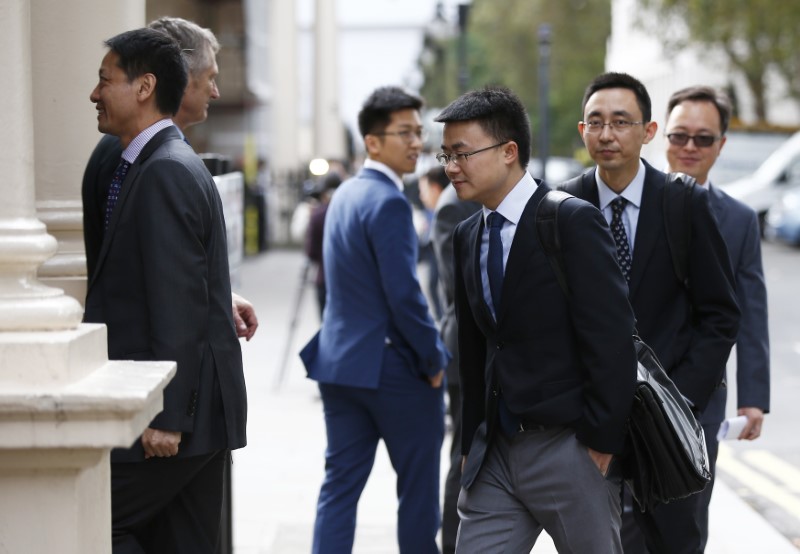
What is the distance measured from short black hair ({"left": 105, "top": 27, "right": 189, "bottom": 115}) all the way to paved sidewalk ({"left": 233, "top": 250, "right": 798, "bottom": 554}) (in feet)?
9.59

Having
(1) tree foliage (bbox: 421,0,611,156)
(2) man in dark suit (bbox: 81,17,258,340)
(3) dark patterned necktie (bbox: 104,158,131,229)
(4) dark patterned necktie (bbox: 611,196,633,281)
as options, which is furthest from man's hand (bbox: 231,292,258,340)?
(1) tree foliage (bbox: 421,0,611,156)

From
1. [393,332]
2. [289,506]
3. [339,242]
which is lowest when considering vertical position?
[289,506]

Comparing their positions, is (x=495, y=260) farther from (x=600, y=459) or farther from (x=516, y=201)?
A: (x=600, y=459)

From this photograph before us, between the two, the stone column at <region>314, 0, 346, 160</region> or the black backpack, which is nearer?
the black backpack

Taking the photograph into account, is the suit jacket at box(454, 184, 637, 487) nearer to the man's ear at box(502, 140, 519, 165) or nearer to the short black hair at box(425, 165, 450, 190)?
the man's ear at box(502, 140, 519, 165)

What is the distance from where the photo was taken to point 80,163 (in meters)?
4.91

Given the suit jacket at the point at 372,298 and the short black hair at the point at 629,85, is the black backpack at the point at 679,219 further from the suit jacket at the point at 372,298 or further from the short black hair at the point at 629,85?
the suit jacket at the point at 372,298

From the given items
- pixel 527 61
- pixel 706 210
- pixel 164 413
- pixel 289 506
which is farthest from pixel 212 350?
pixel 527 61

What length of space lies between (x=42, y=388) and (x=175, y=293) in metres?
0.71

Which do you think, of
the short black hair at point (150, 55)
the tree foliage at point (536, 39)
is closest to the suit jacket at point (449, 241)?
the short black hair at point (150, 55)

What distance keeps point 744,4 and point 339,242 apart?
31.0m

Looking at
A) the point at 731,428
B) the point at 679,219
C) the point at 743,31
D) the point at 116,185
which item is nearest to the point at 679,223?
the point at 679,219

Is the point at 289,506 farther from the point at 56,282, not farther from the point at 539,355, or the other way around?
the point at 539,355

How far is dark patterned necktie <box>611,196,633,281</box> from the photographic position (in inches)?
179
